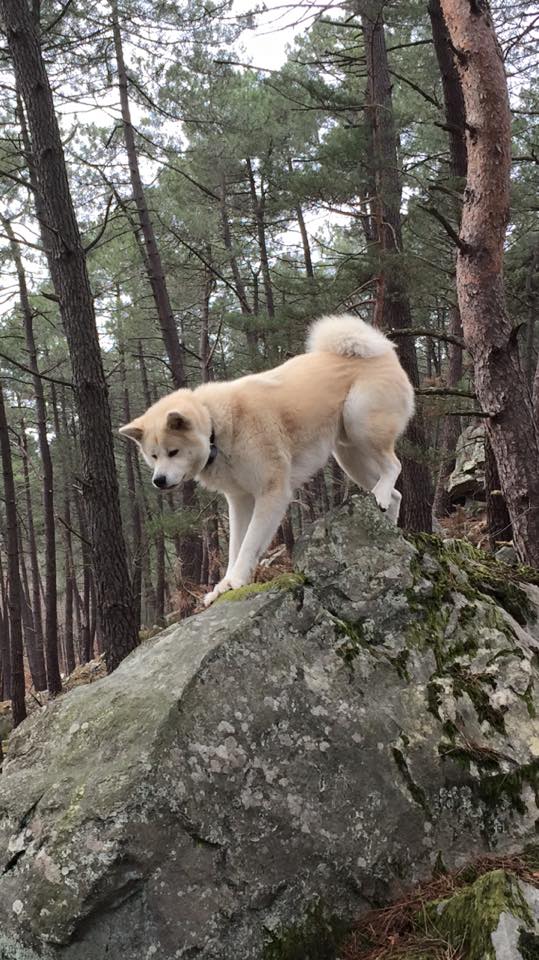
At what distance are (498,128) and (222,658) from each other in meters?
5.33

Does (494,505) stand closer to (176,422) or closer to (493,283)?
(493,283)

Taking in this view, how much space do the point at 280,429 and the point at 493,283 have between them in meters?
2.82

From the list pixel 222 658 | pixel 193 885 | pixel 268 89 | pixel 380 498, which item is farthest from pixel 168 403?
pixel 268 89

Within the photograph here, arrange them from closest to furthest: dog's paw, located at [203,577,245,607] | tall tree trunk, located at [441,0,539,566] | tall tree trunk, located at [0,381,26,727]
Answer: dog's paw, located at [203,577,245,607]
tall tree trunk, located at [441,0,539,566]
tall tree trunk, located at [0,381,26,727]

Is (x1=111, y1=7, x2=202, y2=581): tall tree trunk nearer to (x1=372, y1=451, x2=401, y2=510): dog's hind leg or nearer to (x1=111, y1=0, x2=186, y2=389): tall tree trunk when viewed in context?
(x1=111, y1=0, x2=186, y2=389): tall tree trunk

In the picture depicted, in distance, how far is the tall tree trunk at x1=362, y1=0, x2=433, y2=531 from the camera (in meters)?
9.23

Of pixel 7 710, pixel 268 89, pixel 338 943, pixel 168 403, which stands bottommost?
pixel 7 710

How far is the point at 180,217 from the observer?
57.8 feet

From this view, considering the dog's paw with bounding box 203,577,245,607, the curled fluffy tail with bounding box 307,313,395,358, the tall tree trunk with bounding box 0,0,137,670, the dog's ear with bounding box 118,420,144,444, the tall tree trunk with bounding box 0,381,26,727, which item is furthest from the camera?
the tall tree trunk with bounding box 0,381,26,727

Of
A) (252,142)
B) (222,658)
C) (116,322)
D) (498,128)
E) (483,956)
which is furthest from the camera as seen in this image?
(116,322)

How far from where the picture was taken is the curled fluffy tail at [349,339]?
16.0 ft

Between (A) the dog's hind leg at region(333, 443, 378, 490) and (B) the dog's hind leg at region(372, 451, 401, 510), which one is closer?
(B) the dog's hind leg at region(372, 451, 401, 510)

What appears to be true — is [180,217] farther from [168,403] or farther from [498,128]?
[168,403]

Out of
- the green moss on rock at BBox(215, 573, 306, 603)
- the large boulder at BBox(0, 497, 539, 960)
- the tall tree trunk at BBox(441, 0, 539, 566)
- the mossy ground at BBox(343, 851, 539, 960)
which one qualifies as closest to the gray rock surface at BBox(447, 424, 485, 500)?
the tall tree trunk at BBox(441, 0, 539, 566)
